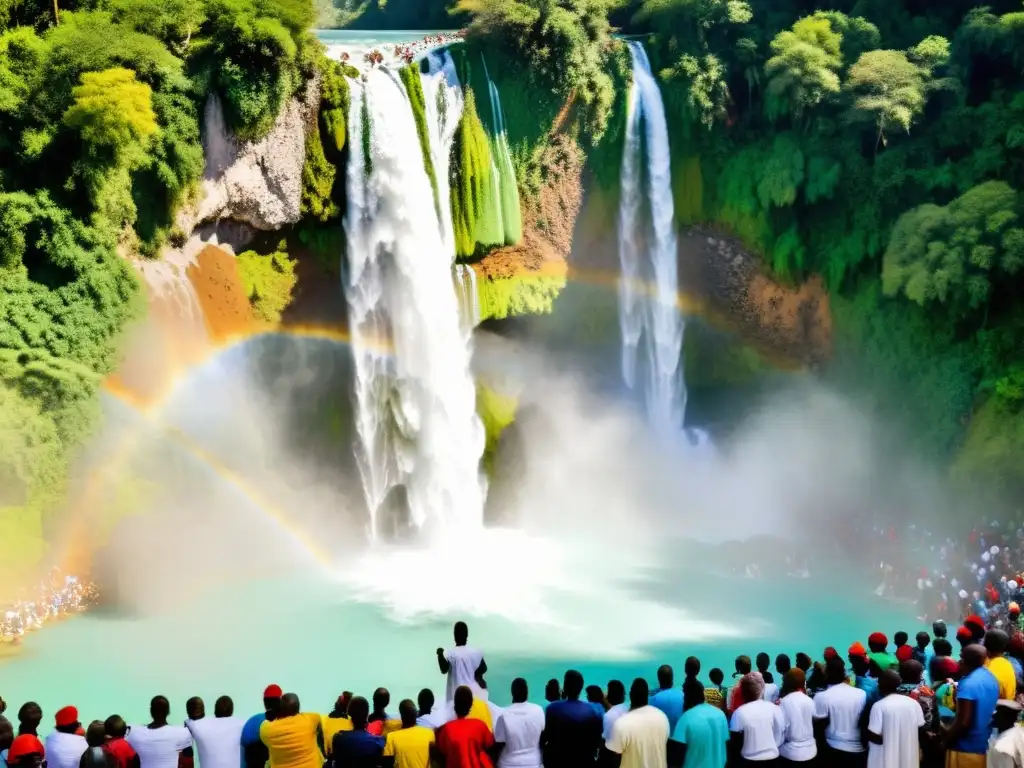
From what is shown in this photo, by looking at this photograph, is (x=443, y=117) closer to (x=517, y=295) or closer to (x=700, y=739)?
(x=517, y=295)

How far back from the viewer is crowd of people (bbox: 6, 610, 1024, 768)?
8.41 meters

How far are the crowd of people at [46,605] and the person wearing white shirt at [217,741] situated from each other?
39.8ft

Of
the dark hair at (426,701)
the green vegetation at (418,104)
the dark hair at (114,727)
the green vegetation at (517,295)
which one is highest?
the green vegetation at (418,104)

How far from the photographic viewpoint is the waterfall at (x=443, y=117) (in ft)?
83.3

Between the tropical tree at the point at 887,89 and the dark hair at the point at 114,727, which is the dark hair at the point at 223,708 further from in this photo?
the tropical tree at the point at 887,89

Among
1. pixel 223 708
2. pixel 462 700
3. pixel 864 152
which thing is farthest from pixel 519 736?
pixel 864 152

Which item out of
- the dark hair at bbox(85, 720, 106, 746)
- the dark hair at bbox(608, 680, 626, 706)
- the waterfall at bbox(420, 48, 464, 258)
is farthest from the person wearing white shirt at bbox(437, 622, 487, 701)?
the waterfall at bbox(420, 48, 464, 258)

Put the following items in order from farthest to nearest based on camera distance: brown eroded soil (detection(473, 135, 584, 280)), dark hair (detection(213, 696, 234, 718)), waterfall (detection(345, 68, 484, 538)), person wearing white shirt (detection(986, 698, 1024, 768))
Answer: brown eroded soil (detection(473, 135, 584, 280)), waterfall (detection(345, 68, 484, 538)), dark hair (detection(213, 696, 234, 718)), person wearing white shirt (detection(986, 698, 1024, 768))

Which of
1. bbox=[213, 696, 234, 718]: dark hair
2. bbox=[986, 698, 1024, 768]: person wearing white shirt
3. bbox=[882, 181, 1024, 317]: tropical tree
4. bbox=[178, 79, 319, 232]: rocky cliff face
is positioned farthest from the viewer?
bbox=[882, 181, 1024, 317]: tropical tree

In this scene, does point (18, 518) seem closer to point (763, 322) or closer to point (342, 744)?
point (342, 744)

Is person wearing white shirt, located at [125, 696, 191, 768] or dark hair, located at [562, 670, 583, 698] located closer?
person wearing white shirt, located at [125, 696, 191, 768]

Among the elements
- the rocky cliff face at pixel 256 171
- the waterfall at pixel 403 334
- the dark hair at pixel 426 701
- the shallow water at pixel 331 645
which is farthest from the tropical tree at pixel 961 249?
the dark hair at pixel 426 701

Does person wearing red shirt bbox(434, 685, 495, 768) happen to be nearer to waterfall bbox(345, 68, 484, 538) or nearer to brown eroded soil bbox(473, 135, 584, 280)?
waterfall bbox(345, 68, 484, 538)

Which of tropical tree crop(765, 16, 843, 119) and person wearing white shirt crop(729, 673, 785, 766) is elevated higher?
tropical tree crop(765, 16, 843, 119)
